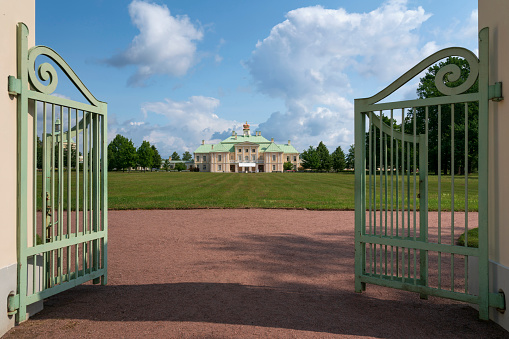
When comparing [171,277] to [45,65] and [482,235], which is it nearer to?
[45,65]

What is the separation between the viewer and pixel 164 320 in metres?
3.32

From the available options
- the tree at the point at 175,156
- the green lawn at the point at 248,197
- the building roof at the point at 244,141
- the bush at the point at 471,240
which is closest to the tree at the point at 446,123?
the green lawn at the point at 248,197

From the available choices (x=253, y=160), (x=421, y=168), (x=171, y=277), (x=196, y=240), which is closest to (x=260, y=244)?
(x=196, y=240)

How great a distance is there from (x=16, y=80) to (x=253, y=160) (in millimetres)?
101181

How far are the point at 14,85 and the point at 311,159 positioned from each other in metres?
83.8

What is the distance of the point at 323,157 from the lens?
81.2 m

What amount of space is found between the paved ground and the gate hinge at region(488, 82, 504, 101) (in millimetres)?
2163

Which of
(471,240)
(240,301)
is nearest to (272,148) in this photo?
(471,240)

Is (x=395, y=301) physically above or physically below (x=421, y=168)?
below

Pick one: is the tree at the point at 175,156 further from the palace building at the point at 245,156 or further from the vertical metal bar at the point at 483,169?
the vertical metal bar at the point at 483,169

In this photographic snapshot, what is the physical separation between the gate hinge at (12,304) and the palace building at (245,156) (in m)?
97.5

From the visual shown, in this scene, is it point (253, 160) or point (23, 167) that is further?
point (253, 160)

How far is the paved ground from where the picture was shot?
3.14 m

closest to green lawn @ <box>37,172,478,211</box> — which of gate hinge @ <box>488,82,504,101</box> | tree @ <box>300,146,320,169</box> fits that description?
gate hinge @ <box>488,82,504,101</box>
